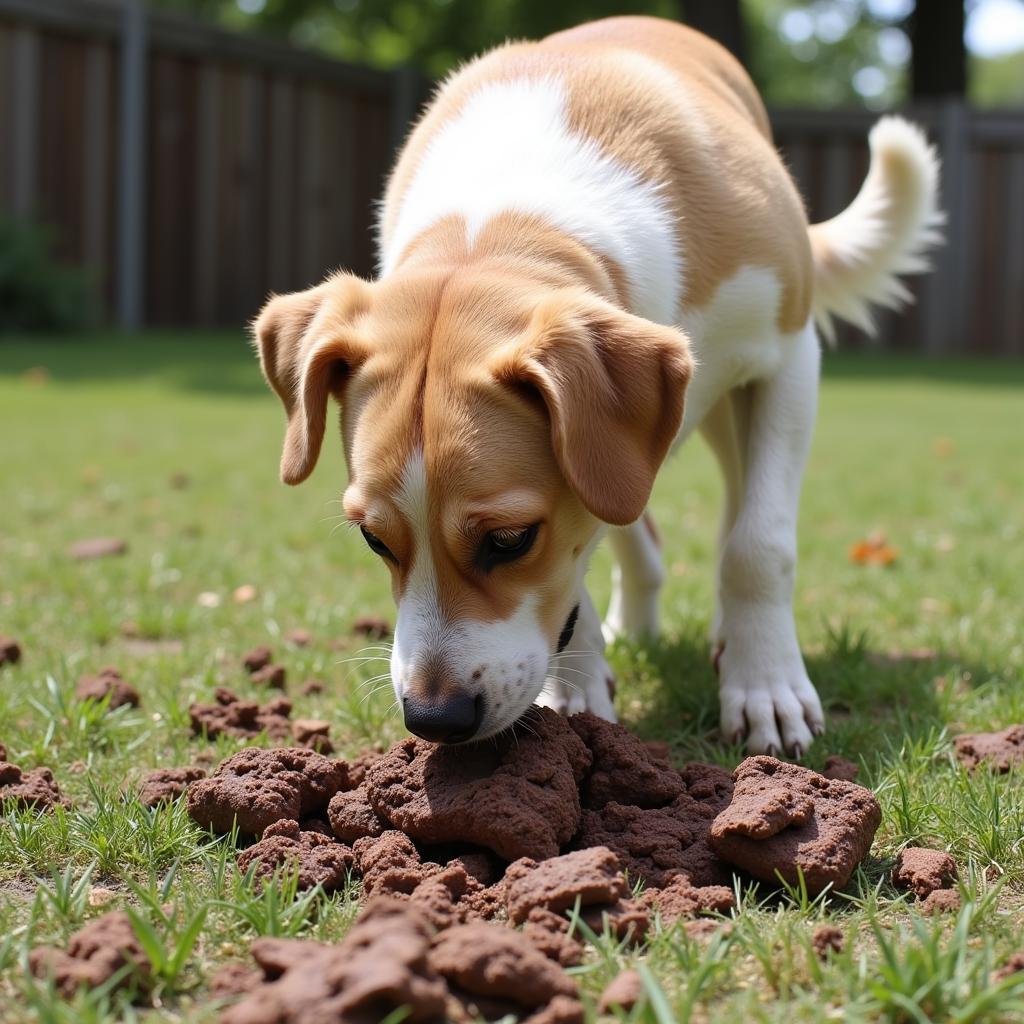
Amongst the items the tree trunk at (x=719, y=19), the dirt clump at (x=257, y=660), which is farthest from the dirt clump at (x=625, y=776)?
the tree trunk at (x=719, y=19)

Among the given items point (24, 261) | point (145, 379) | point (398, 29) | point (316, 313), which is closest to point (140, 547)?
point (316, 313)

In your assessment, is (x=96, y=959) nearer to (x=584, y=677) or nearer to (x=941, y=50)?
(x=584, y=677)

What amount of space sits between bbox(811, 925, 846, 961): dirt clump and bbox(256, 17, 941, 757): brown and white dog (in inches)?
34.1

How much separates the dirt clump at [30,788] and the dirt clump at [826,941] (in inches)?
68.0

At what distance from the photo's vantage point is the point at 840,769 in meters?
3.39

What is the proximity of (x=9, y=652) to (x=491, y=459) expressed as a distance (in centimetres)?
219

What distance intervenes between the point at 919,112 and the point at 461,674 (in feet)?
57.0

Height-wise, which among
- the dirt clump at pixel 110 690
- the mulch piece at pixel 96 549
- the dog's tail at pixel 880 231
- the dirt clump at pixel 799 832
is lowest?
the mulch piece at pixel 96 549

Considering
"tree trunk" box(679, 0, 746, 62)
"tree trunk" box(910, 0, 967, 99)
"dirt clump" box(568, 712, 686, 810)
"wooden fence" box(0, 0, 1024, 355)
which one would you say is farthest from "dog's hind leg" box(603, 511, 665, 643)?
"tree trunk" box(910, 0, 967, 99)

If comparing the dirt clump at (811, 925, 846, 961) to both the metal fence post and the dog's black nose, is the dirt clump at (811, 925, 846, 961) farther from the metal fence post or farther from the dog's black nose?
the metal fence post

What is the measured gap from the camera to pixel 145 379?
1269 cm

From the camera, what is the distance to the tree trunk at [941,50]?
2133cm

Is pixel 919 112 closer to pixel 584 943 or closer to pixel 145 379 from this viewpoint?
pixel 145 379

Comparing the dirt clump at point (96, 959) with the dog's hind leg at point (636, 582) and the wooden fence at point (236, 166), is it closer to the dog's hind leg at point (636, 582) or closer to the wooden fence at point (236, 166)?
the dog's hind leg at point (636, 582)
